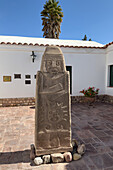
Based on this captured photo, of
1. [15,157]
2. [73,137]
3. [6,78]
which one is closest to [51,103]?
[15,157]

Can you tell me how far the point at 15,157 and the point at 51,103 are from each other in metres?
1.41

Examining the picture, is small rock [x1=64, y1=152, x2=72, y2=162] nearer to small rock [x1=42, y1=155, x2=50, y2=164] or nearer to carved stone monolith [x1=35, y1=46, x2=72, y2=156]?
carved stone monolith [x1=35, y1=46, x2=72, y2=156]

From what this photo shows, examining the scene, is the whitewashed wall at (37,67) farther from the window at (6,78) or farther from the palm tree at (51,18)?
the palm tree at (51,18)

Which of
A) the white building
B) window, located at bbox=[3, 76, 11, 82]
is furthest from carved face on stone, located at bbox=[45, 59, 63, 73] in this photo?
window, located at bbox=[3, 76, 11, 82]

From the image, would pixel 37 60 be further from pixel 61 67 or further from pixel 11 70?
pixel 61 67

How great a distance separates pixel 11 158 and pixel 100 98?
7.06m

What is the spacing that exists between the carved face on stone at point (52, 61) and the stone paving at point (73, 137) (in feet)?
6.21

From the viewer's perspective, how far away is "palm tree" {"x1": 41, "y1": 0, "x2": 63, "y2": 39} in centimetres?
1739

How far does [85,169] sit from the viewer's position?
7.85ft

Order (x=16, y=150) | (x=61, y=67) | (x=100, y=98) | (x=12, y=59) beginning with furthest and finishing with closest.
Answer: (x=100, y=98), (x=12, y=59), (x=16, y=150), (x=61, y=67)

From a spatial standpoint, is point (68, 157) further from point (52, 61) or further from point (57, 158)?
point (52, 61)

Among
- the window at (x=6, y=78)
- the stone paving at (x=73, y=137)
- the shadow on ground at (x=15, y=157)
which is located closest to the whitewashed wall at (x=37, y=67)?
the window at (x=6, y=78)

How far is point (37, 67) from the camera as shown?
762 cm

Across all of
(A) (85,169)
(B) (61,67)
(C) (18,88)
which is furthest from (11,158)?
(C) (18,88)
